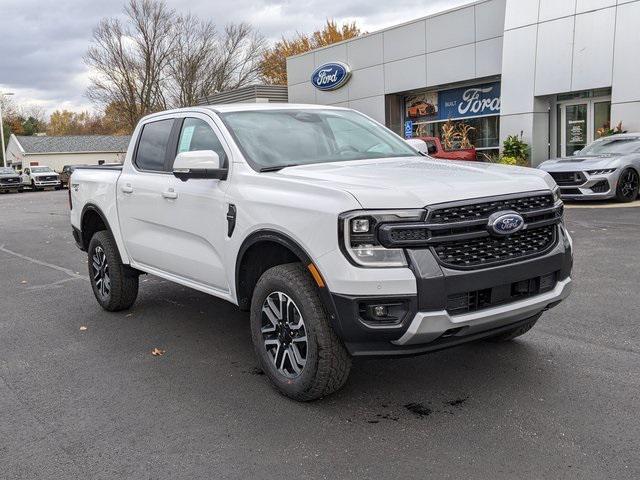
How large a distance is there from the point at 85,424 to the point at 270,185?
182 cm

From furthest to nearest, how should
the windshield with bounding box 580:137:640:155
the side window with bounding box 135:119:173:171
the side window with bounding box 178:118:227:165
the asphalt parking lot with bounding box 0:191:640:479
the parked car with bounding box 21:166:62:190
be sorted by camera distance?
1. the parked car with bounding box 21:166:62:190
2. the windshield with bounding box 580:137:640:155
3. the side window with bounding box 135:119:173:171
4. the side window with bounding box 178:118:227:165
5. the asphalt parking lot with bounding box 0:191:640:479

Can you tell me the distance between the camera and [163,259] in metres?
5.20

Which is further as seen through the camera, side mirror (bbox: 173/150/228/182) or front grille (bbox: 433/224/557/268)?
side mirror (bbox: 173/150/228/182)

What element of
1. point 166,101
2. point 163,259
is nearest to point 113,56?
point 166,101

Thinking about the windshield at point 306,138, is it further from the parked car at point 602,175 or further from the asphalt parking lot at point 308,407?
the parked car at point 602,175

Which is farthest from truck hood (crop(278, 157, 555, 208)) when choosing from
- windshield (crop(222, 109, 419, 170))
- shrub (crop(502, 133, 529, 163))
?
shrub (crop(502, 133, 529, 163))

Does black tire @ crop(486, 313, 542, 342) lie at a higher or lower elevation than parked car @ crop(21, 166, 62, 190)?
higher

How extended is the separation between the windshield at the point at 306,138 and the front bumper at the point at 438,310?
1.39m

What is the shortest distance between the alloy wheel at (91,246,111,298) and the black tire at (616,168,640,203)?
11.2 m

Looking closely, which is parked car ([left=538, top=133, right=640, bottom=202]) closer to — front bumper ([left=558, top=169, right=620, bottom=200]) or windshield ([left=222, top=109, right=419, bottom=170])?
front bumper ([left=558, top=169, right=620, bottom=200])

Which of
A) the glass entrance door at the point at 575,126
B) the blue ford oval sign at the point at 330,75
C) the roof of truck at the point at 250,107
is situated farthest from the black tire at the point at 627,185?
the blue ford oval sign at the point at 330,75

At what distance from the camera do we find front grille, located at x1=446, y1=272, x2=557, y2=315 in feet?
11.3

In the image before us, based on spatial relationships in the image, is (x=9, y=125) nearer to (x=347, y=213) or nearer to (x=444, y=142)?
(x=444, y=142)

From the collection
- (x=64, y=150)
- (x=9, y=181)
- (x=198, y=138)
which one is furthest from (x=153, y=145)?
(x=64, y=150)
